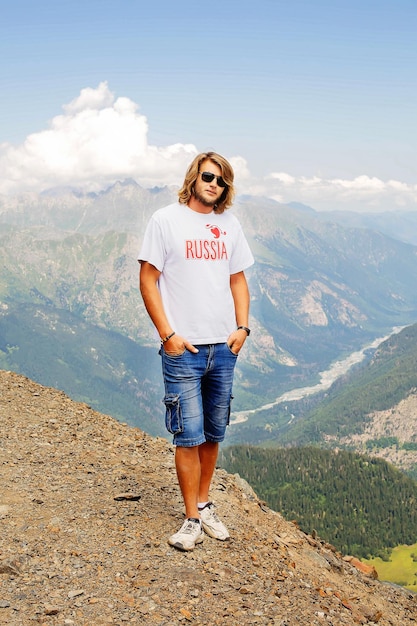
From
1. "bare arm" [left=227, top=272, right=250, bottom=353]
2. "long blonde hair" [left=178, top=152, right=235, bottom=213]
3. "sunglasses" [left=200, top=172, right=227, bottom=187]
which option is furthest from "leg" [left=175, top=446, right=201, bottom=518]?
"sunglasses" [left=200, top=172, right=227, bottom=187]

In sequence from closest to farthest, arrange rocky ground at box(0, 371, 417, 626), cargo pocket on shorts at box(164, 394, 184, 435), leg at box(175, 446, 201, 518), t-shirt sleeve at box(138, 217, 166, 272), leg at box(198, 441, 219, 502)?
rocky ground at box(0, 371, 417, 626) < t-shirt sleeve at box(138, 217, 166, 272) < cargo pocket on shorts at box(164, 394, 184, 435) < leg at box(175, 446, 201, 518) < leg at box(198, 441, 219, 502)

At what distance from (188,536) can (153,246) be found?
4.08m

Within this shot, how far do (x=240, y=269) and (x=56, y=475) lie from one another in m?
5.45

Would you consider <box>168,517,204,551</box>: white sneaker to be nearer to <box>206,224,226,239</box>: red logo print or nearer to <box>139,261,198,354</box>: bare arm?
<box>139,261,198,354</box>: bare arm

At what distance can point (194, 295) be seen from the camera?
7273mm

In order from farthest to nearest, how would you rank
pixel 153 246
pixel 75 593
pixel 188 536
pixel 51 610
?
pixel 188 536 < pixel 153 246 < pixel 75 593 < pixel 51 610

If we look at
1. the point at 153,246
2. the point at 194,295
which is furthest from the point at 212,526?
the point at 153,246

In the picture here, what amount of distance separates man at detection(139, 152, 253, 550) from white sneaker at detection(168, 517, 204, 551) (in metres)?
0.02

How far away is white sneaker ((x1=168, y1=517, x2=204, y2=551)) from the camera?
7773 millimetres

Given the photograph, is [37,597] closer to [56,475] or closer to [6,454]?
[56,475]

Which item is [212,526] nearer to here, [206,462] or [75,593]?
[206,462]

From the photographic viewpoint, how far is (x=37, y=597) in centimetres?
664

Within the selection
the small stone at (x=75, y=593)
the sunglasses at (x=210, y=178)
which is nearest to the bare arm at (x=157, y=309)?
the sunglasses at (x=210, y=178)

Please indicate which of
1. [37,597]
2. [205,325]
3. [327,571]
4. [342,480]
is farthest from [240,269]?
[342,480]
